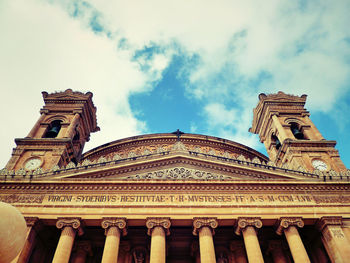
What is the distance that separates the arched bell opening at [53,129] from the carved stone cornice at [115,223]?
452 inches

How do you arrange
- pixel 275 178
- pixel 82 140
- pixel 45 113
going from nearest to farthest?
pixel 275 178
pixel 45 113
pixel 82 140

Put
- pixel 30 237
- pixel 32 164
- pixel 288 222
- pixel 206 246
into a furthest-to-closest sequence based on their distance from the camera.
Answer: pixel 32 164 < pixel 288 222 < pixel 30 237 < pixel 206 246

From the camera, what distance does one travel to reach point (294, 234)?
12.7 meters

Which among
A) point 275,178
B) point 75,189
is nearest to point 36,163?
point 75,189

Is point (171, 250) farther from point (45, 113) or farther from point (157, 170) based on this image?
point (45, 113)

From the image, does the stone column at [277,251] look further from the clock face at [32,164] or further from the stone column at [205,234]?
the clock face at [32,164]

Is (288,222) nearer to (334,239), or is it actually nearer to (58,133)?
(334,239)

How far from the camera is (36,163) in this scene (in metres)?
18.9

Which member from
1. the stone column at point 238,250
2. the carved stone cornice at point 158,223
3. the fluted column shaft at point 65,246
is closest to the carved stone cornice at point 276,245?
the stone column at point 238,250

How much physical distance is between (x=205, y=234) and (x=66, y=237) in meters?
6.18

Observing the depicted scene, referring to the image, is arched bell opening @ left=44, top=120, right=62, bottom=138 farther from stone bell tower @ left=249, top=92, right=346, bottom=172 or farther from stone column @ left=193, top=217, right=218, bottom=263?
stone bell tower @ left=249, top=92, right=346, bottom=172

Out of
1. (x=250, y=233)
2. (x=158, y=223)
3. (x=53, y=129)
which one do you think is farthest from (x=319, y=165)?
(x=53, y=129)

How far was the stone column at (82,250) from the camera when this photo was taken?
14462 mm

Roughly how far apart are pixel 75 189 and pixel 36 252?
3.53 m
